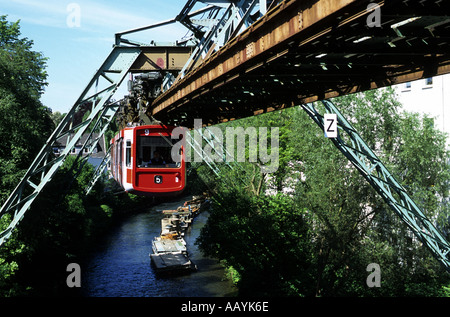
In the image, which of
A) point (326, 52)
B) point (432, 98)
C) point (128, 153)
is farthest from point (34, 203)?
point (432, 98)

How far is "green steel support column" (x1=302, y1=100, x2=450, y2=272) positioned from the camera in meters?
15.0

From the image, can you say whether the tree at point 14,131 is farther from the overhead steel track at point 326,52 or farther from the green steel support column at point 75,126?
the overhead steel track at point 326,52

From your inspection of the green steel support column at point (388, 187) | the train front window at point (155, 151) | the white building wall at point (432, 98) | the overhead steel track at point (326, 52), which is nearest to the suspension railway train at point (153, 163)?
the train front window at point (155, 151)

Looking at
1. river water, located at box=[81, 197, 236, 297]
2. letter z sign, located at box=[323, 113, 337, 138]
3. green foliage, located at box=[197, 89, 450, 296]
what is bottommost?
river water, located at box=[81, 197, 236, 297]

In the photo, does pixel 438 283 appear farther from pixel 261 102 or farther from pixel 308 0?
pixel 308 0

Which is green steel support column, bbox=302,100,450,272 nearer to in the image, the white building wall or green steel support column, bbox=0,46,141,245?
the white building wall

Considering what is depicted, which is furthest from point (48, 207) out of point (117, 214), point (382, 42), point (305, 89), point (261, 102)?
point (117, 214)

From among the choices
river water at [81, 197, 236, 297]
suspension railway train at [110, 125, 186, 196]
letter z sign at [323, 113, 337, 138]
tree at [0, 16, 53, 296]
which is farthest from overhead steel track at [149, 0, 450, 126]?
river water at [81, 197, 236, 297]

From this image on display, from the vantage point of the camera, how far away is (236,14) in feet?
31.0

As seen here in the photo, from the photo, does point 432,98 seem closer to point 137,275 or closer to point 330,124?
point 330,124

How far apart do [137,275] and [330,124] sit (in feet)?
53.4

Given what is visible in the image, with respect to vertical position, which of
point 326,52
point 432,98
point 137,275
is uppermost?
point 432,98

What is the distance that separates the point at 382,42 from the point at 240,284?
680 inches

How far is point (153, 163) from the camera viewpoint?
14.0m
